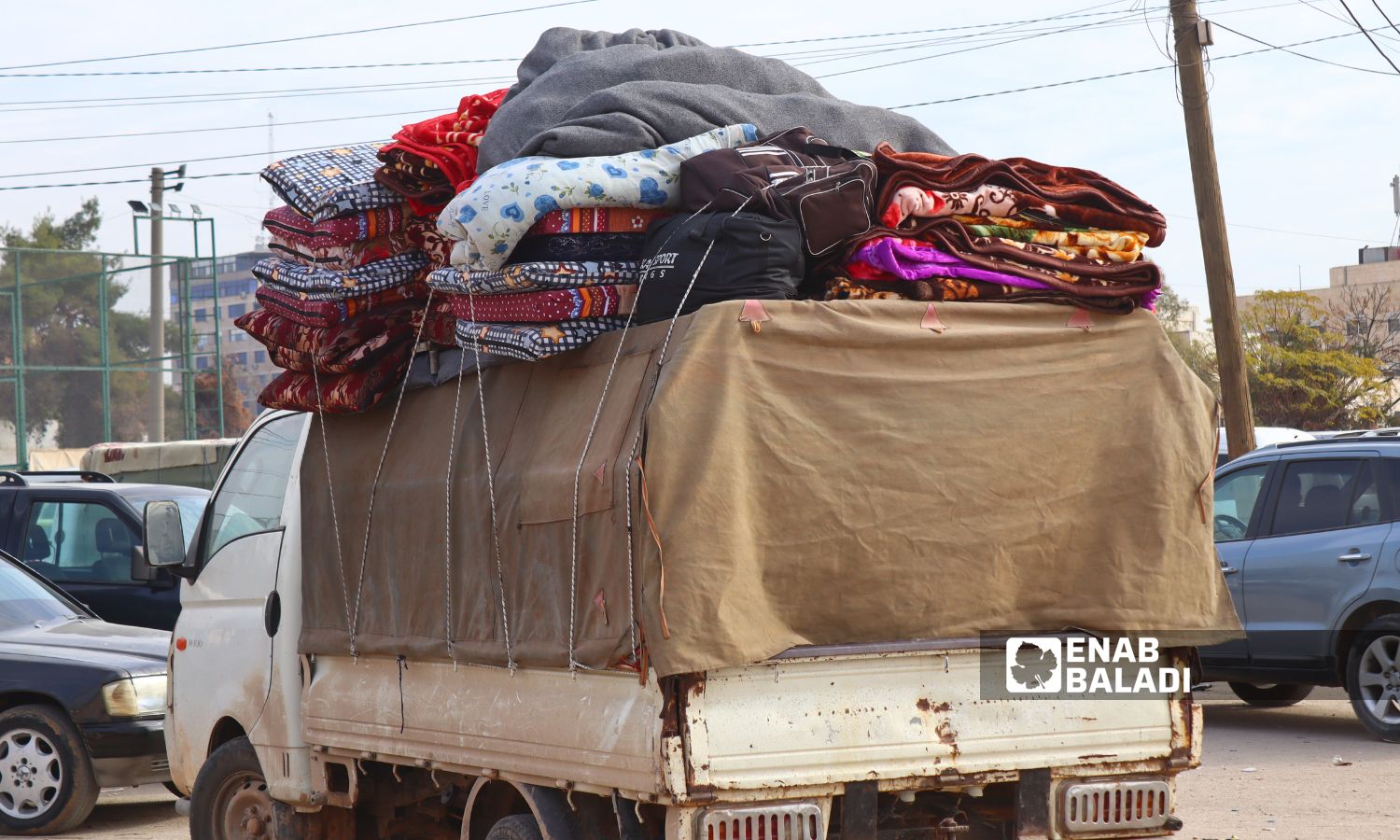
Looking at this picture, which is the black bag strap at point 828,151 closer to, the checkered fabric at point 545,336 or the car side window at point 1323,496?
the checkered fabric at point 545,336

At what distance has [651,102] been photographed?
5277mm

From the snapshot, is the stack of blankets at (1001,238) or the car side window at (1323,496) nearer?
the stack of blankets at (1001,238)


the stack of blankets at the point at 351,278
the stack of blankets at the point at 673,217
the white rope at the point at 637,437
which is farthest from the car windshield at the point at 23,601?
the white rope at the point at 637,437

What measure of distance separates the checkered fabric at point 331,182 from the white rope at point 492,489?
2.51 ft

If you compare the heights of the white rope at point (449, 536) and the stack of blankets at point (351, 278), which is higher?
the stack of blankets at point (351, 278)

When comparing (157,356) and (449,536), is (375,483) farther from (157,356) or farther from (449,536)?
(157,356)

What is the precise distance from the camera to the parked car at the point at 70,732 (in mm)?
8672

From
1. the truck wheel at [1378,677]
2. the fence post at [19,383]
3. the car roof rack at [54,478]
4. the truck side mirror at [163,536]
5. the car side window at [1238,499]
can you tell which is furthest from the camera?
the fence post at [19,383]

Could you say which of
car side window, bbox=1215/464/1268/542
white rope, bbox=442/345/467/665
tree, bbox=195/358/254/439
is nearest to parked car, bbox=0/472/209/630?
white rope, bbox=442/345/467/665

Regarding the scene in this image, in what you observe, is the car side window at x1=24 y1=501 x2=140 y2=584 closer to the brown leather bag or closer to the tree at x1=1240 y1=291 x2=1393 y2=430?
the brown leather bag

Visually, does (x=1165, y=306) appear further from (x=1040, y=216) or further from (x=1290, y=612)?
(x=1040, y=216)

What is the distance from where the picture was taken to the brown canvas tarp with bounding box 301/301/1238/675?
14.4ft

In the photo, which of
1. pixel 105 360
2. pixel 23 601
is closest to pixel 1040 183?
→ pixel 23 601

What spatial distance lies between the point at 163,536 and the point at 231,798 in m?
1.19
